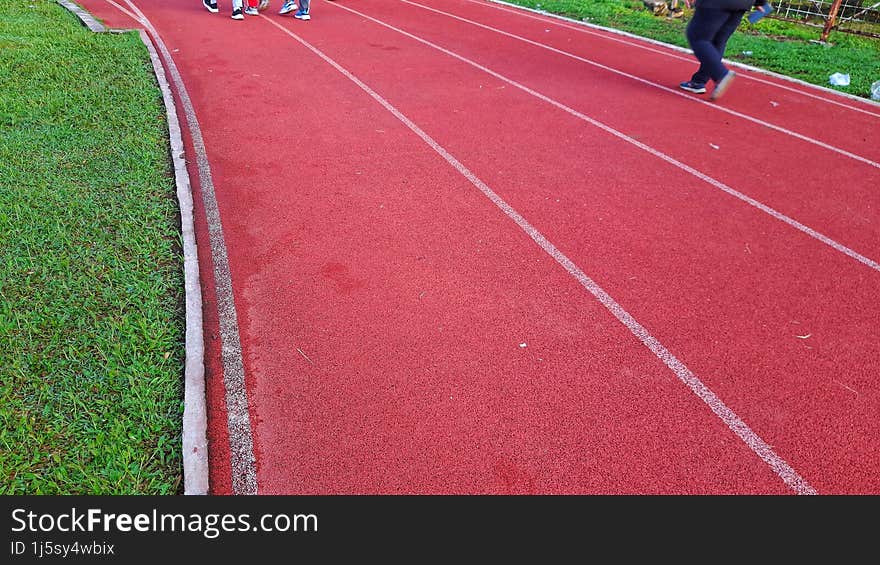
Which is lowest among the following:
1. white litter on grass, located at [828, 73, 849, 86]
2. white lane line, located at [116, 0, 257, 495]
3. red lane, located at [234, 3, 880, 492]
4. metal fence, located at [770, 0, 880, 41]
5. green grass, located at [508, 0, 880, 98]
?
white lane line, located at [116, 0, 257, 495]

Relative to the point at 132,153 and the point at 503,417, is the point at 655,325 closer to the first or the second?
the point at 503,417

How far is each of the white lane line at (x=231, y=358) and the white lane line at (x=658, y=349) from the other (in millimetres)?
2359

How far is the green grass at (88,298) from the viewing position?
2865 millimetres

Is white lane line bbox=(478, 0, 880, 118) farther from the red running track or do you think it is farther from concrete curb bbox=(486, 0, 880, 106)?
the red running track

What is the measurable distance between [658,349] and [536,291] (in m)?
0.91

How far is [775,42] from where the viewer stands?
12.6 m

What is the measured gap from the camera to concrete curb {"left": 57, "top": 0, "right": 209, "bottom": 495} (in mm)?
2795

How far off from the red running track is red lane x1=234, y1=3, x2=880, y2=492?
20 mm

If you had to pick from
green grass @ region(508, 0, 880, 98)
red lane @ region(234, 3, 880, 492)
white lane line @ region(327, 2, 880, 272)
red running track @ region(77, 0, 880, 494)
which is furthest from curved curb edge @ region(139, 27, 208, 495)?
green grass @ region(508, 0, 880, 98)

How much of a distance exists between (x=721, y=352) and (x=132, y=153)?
5499 millimetres

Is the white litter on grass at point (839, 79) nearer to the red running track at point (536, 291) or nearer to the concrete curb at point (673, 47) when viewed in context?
the concrete curb at point (673, 47)

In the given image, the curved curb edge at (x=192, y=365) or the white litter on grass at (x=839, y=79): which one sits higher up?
the white litter on grass at (x=839, y=79)

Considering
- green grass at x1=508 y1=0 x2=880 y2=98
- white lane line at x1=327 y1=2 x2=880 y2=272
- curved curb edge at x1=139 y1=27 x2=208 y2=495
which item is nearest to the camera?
curved curb edge at x1=139 y1=27 x2=208 y2=495

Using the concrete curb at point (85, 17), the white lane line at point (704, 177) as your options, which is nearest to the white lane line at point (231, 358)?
the white lane line at point (704, 177)
